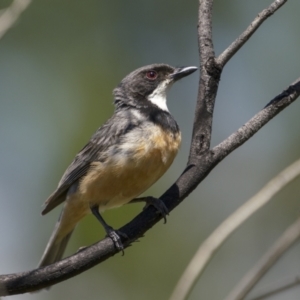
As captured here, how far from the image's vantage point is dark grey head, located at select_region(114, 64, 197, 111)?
6898 mm

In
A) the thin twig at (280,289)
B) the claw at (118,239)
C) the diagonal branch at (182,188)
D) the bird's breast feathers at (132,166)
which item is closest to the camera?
the thin twig at (280,289)

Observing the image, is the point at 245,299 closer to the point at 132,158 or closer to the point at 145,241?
the point at 132,158

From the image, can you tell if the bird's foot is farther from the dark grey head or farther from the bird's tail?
the dark grey head

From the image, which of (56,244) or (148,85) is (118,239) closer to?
(56,244)

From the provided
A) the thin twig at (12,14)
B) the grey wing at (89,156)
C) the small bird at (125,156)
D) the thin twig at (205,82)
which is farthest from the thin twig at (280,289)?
the grey wing at (89,156)

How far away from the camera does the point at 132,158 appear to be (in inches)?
236

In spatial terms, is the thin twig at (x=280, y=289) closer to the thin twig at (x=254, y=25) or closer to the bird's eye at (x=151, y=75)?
the thin twig at (x=254, y=25)

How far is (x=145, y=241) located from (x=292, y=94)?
5089 mm

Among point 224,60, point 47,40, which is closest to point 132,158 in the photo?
point 224,60

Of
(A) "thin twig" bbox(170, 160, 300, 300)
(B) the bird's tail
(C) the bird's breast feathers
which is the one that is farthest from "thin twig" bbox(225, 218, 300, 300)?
(B) the bird's tail

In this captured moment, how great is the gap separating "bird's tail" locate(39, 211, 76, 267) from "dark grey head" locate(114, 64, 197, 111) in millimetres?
1455

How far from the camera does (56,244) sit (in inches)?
273

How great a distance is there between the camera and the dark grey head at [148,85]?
6898mm

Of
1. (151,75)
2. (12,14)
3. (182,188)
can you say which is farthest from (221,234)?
(151,75)
